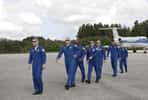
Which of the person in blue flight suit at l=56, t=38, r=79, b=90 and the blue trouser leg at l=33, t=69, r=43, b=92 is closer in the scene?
the blue trouser leg at l=33, t=69, r=43, b=92

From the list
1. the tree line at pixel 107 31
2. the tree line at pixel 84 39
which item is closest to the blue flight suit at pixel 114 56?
the tree line at pixel 84 39

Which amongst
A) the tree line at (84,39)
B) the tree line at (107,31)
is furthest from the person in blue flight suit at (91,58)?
the tree line at (107,31)

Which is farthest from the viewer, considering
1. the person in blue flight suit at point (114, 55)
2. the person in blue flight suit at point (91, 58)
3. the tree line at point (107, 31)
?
the tree line at point (107, 31)

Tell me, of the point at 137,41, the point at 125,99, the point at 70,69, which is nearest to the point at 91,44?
the point at 70,69

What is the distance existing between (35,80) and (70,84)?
5.40 ft

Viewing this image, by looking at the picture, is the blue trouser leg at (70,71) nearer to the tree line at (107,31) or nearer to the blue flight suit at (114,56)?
the blue flight suit at (114,56)

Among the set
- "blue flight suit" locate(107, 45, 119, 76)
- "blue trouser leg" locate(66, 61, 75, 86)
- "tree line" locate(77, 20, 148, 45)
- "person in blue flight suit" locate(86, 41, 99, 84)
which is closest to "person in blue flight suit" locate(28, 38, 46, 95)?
"blue trouser leg" locate(66, 61, 75, 86)

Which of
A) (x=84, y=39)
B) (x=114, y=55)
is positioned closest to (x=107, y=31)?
(x=84, y=39)

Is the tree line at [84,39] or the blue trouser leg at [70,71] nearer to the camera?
the blue trouser leg at [70,71]

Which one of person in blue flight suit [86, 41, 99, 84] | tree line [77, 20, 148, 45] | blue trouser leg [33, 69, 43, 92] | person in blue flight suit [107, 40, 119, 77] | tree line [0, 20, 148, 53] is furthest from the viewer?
tree line [77, 20, 148, 45]

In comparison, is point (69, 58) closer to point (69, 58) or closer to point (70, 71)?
point (69, 58)

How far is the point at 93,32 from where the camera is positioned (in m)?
149

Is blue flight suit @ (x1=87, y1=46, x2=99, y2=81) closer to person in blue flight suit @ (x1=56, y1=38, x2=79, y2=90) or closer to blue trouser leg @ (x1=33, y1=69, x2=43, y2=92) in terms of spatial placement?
person in blue flight suit @ (x1=56, y1=38, x2=79, y2=90)

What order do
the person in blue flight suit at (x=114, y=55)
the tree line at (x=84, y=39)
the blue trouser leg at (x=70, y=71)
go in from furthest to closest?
the tree line at (x=84, y=39) → the person in blue flight suit at (x=114, y=55) → the blue trouser leg at (x=70, y=71)
